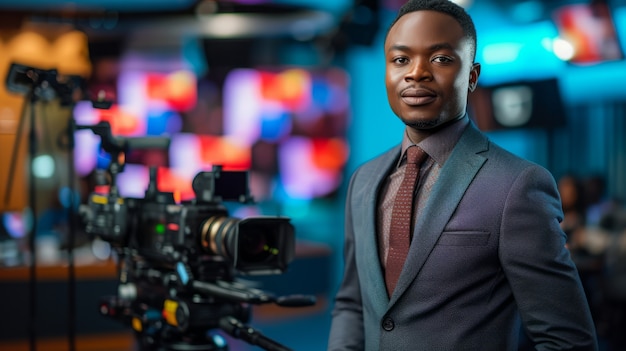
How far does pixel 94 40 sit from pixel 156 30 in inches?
27.8

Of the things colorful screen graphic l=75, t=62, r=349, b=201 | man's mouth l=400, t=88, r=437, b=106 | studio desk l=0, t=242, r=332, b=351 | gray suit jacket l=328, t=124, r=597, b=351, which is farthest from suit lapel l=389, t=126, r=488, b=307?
colorful screen graphic l=75, t=62, r=349, b=201

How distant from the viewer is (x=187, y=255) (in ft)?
6.55

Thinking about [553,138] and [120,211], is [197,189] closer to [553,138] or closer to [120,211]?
[120,211]

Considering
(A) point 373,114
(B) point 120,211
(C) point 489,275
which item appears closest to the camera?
(C) point 489,275

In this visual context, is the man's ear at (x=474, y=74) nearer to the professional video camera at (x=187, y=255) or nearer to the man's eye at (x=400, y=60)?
the man's eye at (x=400, y=60)

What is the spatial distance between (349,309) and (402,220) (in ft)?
0.88

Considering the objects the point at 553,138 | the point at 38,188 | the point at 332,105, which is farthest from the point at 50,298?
the point at 553,138

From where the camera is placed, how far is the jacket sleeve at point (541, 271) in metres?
1.15

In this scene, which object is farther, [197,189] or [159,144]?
[159,144]

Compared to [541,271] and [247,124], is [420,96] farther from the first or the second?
[247,124]

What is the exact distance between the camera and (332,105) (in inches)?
332

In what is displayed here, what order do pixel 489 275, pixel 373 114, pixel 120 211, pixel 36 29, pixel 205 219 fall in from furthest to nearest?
pixel 36 29, pixel 373 114, pixel 120 211, pixel 205 219, pixel 489 275

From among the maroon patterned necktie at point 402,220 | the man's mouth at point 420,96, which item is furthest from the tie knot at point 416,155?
the man's mouth at point 420,96

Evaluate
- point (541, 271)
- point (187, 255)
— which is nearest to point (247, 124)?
point (187, 255)
